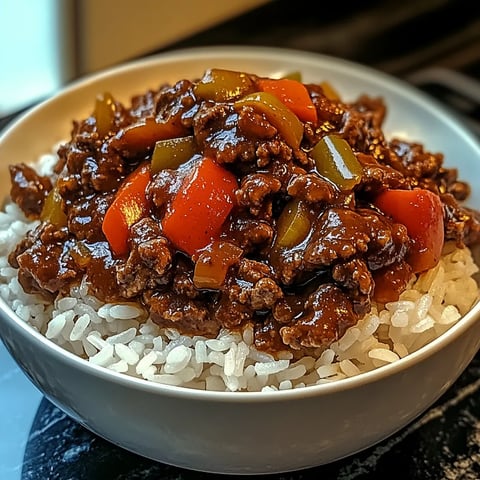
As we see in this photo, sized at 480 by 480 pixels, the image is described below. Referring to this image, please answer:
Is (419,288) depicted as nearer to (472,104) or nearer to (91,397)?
(91,397)

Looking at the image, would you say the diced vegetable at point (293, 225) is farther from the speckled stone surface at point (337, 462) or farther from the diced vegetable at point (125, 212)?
the speckled stone surface at point (337, 462)

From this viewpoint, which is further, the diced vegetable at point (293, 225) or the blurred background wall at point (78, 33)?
the blurred background wall at point (78, 33)

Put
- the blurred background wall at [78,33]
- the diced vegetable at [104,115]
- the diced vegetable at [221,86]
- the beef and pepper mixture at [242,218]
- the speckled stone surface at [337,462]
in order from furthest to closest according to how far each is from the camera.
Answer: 1. the blurred background wall at [78,33]
2. the diced vegetable at [104,115]
3. the diced vegetable at [221,86]
4. the speckled stone surface at [337,462]
5. the beef and pepper mixture at [242,218]

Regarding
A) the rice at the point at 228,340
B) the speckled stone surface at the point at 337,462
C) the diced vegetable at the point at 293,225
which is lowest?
the speckled stone surface at the point at 337,462

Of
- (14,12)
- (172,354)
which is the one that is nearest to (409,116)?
(172,354)

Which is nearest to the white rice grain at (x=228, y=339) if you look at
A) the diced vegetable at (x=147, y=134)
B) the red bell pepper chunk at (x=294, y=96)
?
the diced vegetable at (x=147, y=134)

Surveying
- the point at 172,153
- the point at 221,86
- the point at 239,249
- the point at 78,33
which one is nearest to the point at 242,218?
the point at 239,249

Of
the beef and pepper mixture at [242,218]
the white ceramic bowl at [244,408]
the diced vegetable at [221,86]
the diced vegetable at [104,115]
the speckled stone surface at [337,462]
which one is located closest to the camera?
the white ceramic bowl at [244,408]
